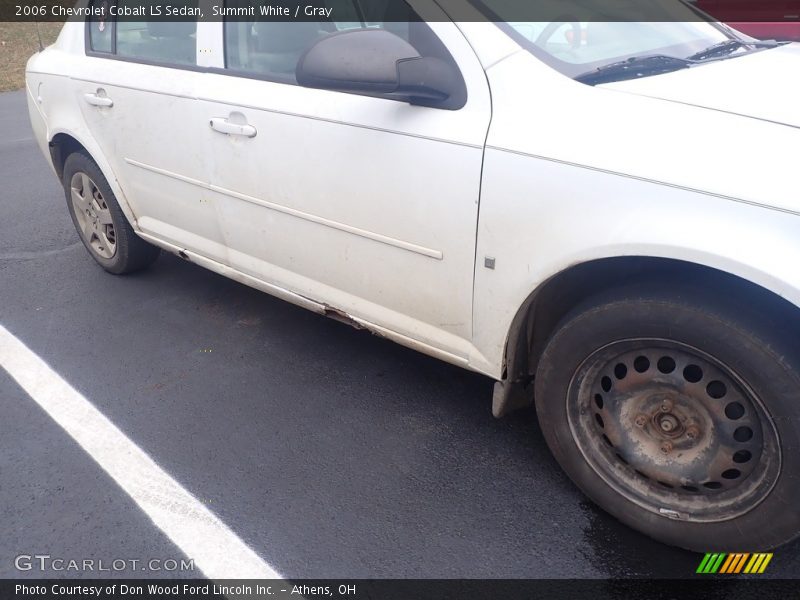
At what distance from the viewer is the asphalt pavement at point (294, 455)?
228 cm

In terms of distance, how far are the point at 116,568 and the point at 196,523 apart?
0.28m

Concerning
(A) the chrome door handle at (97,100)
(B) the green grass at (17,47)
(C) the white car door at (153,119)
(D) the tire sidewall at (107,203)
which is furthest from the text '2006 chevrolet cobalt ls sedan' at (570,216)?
(B) the green grass at (17,47)

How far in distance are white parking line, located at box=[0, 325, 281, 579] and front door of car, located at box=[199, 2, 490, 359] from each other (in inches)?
35.2

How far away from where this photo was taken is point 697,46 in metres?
2.61

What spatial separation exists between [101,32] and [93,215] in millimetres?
1042

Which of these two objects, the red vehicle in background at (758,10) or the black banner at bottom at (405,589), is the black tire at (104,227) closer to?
the black banner at bottom at (405,589)

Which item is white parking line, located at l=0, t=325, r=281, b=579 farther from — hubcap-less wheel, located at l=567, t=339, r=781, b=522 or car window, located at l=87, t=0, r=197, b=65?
car window, located at l=87, t=0, r=197, b=65

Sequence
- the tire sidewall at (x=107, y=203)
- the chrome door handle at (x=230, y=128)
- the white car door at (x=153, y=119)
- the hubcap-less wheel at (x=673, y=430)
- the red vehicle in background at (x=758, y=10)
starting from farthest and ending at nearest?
the red vehicle in background at (x=758, y=10) → the tire sidewall at (x=107, y=203) → the white car door at (x=153, y=119) → the chrome door handle at (x=230, y=128) → the hubcap-less wheel at (x=673, y=430)

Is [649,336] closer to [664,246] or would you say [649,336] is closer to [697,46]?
[664,246]

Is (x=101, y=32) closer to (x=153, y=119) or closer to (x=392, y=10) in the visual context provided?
(x=153, y=119)

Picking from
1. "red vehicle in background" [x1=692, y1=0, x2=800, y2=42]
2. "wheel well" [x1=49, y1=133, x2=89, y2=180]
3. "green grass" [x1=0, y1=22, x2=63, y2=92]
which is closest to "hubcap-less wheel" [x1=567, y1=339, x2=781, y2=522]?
"wheel well" [x1=49, y1=133, x2=89, y2=180]

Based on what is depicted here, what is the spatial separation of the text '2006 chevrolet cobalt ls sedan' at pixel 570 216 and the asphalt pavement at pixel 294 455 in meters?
0.25

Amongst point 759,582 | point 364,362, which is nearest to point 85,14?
point 364,362

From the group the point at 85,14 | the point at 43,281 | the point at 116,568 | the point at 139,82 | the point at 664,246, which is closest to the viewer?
the point at 664,246
